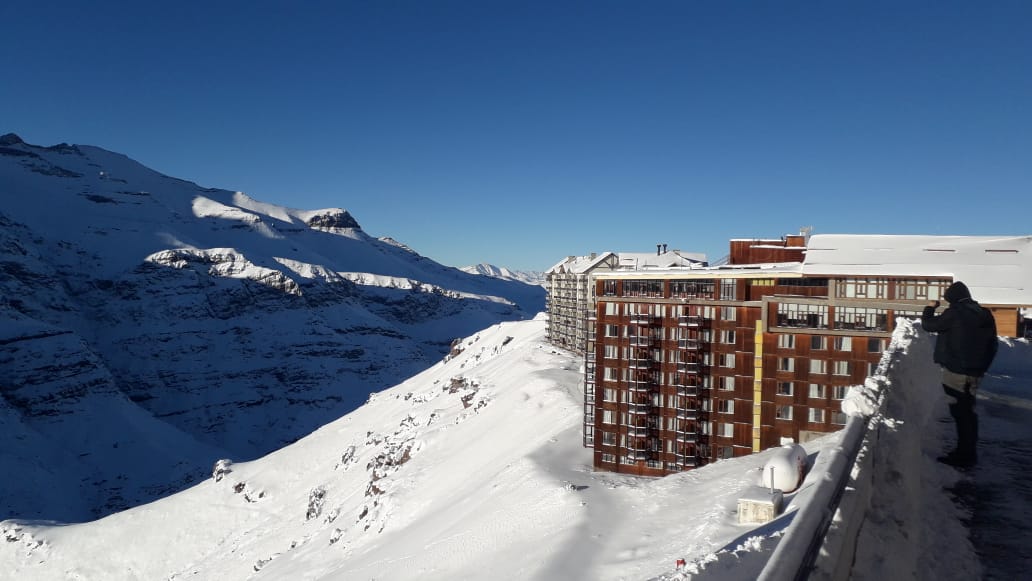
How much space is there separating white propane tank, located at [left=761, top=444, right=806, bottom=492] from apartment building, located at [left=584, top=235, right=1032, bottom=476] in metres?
10.5

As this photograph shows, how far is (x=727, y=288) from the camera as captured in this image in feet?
101

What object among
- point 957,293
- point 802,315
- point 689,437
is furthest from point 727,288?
point 957,293

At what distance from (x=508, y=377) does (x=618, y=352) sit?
23.4m

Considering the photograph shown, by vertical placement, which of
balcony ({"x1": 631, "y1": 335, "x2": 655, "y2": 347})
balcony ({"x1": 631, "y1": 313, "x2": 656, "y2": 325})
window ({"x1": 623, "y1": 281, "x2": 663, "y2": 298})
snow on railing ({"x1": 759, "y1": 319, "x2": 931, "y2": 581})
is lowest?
balcony ({"x1": 631, "y1": 335, "x2": 655, "y2": 347})

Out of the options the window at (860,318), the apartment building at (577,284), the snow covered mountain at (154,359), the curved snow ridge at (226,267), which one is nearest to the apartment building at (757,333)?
the window at (860,318)

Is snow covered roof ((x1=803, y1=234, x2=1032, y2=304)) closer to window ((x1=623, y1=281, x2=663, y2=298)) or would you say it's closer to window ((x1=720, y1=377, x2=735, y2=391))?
window ((x1=720, y1=377, x2=735, y2=391))

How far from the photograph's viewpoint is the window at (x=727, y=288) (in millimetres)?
30577

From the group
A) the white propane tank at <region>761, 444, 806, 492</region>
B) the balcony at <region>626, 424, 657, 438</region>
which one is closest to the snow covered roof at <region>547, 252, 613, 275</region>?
the balcony at <region>626, 424, 657, 438</region>

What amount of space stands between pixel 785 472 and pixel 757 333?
14.0 m

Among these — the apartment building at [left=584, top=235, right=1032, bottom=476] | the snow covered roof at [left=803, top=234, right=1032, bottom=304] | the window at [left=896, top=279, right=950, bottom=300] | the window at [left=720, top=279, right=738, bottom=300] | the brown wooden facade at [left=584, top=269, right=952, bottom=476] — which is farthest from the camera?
the window at [left=720, top=279, right=738, bottom=300]

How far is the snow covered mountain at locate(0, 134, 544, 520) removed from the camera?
305ft

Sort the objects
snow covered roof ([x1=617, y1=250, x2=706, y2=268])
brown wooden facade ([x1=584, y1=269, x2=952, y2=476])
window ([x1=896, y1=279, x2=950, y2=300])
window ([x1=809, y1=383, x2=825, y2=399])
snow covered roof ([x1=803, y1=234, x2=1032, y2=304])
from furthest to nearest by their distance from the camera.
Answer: snow covered roof ([x1=617, y1=250, x2=706, y2=268])
window ([x1=809, y1=383, x2=825, y2=399])
brown wooden facade ([x1=584, y1=269, x2=952, y2=476])
window ([x1=896, y1=279, x2=950, y2=300])
snow covered roof ([x1=803, y1=234, x2=1032, y2=304])

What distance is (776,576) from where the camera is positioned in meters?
2.90

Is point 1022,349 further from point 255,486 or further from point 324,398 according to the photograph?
point 324,398
